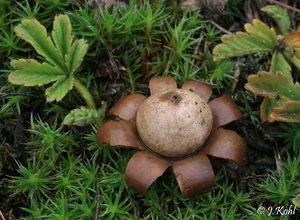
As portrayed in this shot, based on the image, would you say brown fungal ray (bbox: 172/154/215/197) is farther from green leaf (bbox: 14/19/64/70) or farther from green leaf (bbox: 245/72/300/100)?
green leaf (bbox: 14/19/64/70)

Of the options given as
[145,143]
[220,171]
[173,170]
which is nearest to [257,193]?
[220,171]

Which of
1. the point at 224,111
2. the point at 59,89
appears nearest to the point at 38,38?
the point at 59,89

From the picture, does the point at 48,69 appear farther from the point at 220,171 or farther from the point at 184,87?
the point at 220,171

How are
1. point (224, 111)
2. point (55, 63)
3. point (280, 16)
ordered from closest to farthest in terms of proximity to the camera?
point (224, 111), point (55, 63), point (280, 16)

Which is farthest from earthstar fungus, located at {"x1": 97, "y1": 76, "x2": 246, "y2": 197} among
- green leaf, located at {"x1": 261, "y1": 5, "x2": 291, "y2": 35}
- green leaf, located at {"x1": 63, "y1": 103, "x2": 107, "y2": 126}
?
green leaf, located at {"x1": 261, "y1": 5, "x2": 291, "y2": 35}

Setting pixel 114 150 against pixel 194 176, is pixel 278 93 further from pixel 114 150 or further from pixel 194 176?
pixel 114 150

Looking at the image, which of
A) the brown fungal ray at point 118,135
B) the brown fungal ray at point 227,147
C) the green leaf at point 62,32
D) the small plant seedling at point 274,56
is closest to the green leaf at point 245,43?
the small plant seedling at point 274,56
